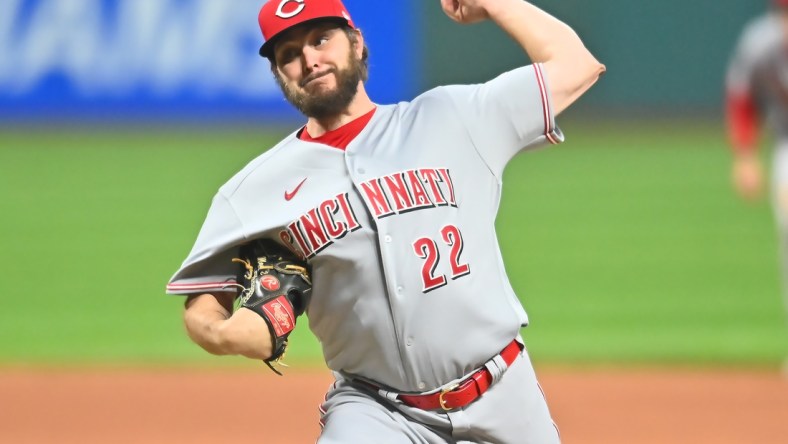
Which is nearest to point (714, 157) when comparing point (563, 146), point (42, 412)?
point (563, 146)

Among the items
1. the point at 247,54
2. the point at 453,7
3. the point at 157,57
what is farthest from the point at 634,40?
the point at 453,7

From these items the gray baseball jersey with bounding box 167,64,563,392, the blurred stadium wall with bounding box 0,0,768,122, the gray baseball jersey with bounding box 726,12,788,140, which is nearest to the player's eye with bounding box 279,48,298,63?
the gray baseball jersey with bounding box 167,64,563,392

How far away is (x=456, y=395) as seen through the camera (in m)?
3.71

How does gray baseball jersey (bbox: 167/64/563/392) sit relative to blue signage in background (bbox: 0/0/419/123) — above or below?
below

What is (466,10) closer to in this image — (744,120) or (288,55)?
(288,55)

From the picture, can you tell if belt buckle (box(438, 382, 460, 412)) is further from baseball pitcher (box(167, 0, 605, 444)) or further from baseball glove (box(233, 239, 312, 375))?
baseball glove (box(233, 239, 312, 375))

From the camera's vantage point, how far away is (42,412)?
7672mm

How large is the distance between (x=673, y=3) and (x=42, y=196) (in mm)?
8334

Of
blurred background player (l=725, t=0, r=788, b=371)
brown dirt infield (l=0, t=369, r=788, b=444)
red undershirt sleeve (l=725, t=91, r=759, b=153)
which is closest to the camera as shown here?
brown dirt infield (l=0, t=369, r=788, b=444)

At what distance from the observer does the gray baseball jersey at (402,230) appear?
364cm

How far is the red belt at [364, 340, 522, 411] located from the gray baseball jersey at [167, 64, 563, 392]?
3 centimetres

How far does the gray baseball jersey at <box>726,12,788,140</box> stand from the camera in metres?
8.80

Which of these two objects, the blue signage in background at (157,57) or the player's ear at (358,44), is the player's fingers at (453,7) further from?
the blue signage in background at (157,57)

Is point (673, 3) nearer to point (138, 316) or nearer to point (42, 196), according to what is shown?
point (42, 196)
